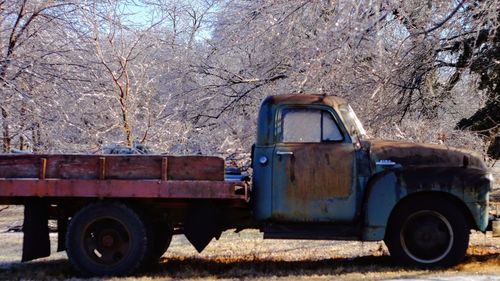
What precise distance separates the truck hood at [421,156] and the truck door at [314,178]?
0.35 m

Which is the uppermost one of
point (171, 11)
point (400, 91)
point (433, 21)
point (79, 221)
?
point (171, 11)

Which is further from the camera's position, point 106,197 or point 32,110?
point 32,110

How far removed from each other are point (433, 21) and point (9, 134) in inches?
333

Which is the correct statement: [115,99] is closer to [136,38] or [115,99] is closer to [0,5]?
[136,38]

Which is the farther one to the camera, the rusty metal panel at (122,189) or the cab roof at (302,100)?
the cab roof at (302,100)

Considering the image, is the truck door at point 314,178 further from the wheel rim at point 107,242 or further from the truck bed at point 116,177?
the wheel rim at point 107,242

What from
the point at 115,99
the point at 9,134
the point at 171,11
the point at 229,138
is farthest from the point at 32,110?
the point at 171,11

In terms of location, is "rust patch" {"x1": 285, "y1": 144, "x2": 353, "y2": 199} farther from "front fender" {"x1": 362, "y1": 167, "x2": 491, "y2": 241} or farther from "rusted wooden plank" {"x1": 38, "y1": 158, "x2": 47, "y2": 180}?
"rusted wooden plank" {"x1": 38, "y1": 158, "x2": 47, "y2": 180}

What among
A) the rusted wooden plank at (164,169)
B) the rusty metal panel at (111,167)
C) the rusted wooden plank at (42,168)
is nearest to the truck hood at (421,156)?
the rusty metal panel at (111,167)

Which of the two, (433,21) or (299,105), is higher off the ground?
(433,21)

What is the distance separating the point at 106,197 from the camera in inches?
344

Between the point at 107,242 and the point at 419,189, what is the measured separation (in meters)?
3.78

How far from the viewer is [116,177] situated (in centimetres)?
871

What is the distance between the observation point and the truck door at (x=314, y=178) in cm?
855
